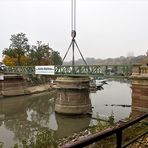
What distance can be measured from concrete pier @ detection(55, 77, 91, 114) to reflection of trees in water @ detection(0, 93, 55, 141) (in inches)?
99.2

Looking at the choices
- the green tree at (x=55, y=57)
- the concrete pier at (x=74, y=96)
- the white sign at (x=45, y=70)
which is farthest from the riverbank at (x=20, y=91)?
the green tree at (x=55, y=57)

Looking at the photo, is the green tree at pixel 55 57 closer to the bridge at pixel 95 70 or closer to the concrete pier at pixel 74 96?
the bridge at pixel 95 70

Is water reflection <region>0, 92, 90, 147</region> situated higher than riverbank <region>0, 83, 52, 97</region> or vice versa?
riverbank <region>0, 83, 52, 97</region>

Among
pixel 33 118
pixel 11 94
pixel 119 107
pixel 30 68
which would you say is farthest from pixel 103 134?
pixel 11 94

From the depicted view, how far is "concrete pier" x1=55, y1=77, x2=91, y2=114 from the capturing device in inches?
1150

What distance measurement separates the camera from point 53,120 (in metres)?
28.2

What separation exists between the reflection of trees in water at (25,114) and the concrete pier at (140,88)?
31.6 ft

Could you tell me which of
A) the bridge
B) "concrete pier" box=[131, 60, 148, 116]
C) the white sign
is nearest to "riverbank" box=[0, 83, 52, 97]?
the white sign

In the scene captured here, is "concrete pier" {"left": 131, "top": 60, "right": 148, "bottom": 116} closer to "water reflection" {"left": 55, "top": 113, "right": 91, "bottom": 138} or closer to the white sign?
"water reflection" {"left": 55, "top": 113, "right": 91, "bottom": 138}

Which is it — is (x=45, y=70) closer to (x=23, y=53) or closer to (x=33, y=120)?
(x=33, y=120)

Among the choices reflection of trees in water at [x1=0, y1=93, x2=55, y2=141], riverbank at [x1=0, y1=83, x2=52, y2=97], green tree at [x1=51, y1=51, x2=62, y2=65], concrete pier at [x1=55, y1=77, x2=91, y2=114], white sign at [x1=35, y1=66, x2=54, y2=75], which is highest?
green tree at [x1=51, y1=51, x2=62, y2=65]

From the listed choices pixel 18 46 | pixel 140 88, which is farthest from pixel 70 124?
pixel 18 46

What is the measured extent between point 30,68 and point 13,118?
1479 centimetres

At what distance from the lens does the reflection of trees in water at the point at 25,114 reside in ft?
82.3
